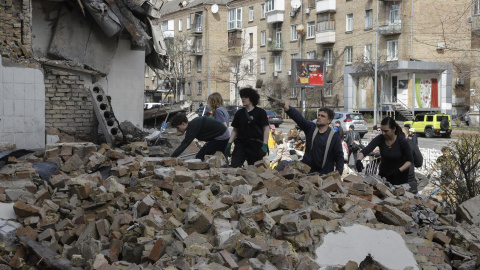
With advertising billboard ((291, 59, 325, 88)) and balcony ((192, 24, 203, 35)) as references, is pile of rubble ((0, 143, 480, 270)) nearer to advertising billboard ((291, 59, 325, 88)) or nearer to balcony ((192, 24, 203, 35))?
advertising billboard ((291, 59, 325, 88))

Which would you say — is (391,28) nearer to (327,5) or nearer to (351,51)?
(351,51)

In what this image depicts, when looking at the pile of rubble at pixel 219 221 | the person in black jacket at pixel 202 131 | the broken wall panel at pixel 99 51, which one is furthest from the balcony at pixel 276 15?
the pile of rubble at pixel 219 221

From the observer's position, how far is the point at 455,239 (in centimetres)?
589

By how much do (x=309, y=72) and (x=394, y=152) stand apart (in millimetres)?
27517

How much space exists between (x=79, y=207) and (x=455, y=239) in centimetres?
418

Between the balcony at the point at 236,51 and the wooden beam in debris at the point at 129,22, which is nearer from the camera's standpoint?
the wooden beam in debris at the point at 129,22

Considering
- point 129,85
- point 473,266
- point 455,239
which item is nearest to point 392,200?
point 455,239

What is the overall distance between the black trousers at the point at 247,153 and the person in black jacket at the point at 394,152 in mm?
1594

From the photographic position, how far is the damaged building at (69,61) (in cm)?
1144

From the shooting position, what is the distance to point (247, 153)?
8492 mm

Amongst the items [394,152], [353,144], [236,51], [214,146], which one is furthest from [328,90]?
[394,152]

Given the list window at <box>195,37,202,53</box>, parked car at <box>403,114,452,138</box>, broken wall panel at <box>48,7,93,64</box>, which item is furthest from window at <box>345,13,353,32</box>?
broken wall panel at <box>48,7,93,64</box>

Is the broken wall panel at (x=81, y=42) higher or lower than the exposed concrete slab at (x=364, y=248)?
higher

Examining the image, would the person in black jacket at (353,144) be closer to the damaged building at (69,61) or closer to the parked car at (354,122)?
the damaged building at (69,61)
